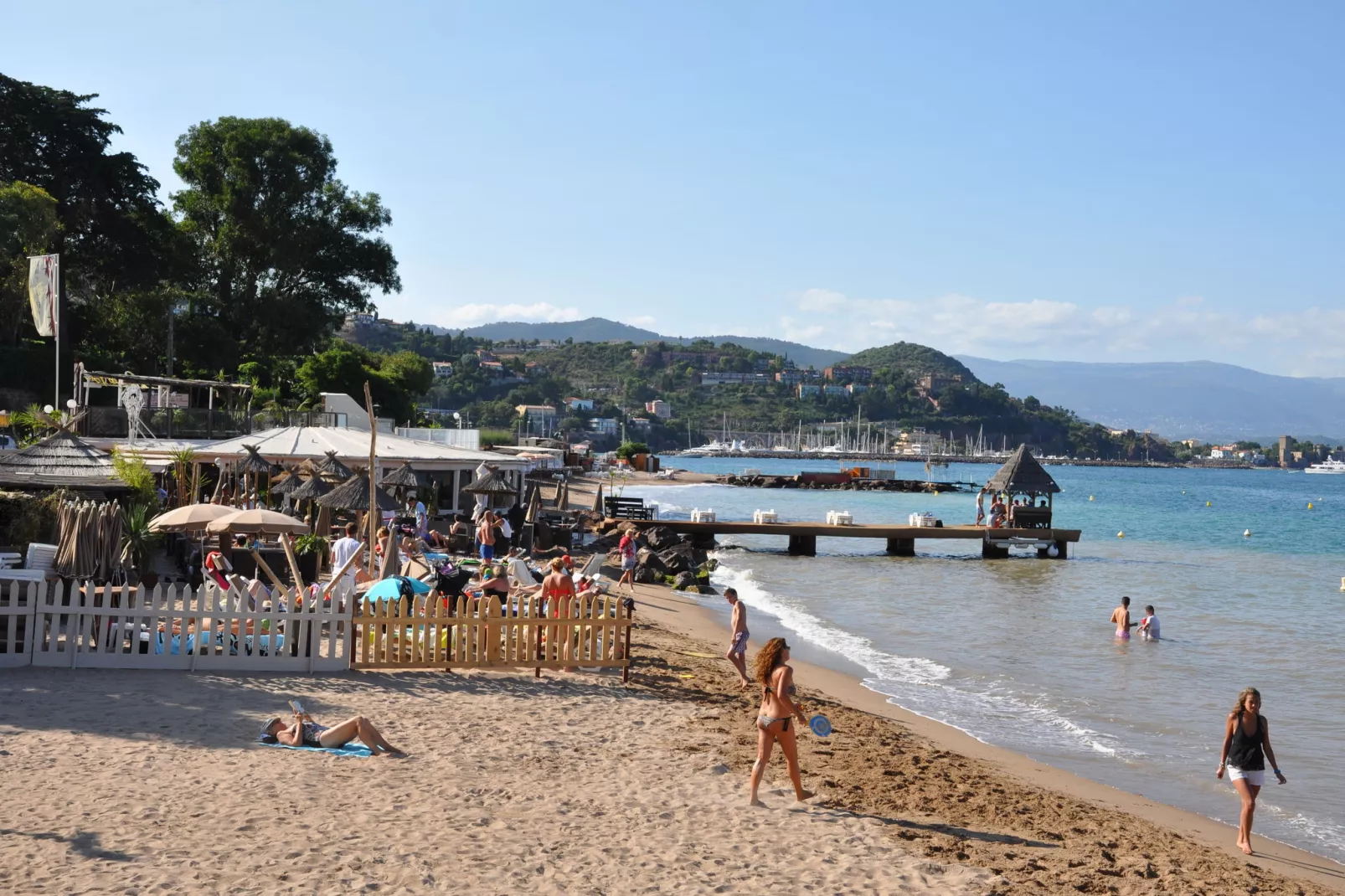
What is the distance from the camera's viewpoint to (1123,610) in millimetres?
22281

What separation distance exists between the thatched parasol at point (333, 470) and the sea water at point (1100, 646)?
8675 millimetres

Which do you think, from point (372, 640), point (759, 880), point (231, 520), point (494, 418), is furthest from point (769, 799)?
point (494, 418)

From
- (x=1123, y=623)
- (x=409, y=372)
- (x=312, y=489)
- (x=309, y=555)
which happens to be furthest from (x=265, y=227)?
(x=1123, y=623)

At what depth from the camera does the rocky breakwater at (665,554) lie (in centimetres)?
2791

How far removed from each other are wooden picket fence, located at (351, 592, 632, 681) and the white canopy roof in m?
17.2

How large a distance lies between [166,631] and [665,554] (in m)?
19.6

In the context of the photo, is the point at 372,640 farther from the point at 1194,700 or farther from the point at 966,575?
the point at 966,575

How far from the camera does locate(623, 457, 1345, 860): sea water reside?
12945 mm

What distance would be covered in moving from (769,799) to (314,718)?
4.10 m

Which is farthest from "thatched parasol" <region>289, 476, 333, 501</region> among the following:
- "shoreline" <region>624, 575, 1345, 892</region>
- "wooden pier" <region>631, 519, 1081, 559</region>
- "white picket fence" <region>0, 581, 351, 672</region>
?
"wooden pier" <region>631, 519, 1081, 559</region>

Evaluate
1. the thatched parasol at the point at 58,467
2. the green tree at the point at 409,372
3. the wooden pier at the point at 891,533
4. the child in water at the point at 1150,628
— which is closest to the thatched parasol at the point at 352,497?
the thatched parasol at the point at 58,467

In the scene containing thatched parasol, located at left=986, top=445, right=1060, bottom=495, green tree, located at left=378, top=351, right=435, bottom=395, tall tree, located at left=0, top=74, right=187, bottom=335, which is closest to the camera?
thatched parasol, located at left=986, top=445, right=1060, bottom=495

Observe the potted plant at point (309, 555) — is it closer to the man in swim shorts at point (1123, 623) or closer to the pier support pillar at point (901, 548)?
the man in swim shorts at point (1123, 623)

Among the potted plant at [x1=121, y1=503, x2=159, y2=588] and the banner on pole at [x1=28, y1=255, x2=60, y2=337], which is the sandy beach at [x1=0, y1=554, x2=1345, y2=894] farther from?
the banner on pole at [x1=28, y1=255, x2=60, y2=337]
